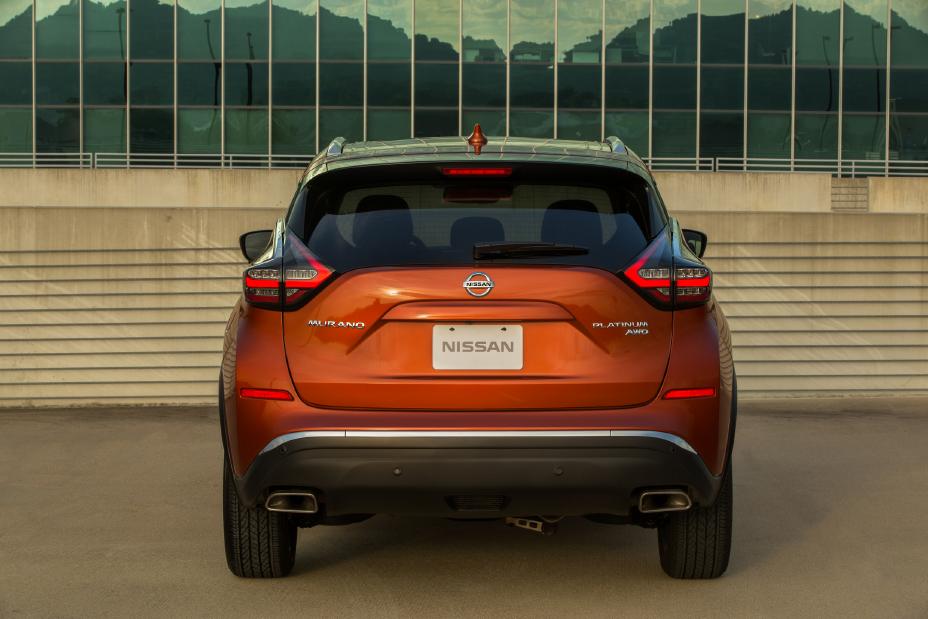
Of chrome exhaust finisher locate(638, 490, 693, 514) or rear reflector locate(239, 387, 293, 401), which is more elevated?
rear reflector locate(239, 387, 293, 401)

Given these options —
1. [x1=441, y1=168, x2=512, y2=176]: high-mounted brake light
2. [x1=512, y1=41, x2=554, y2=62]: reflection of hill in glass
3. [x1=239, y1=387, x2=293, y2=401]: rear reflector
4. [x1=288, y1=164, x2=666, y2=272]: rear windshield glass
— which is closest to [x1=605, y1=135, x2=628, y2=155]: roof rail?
[x1=288, y1=164, x2=666, y2=272]: rear windshield glass

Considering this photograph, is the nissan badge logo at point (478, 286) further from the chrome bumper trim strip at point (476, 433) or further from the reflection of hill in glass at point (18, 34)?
the reflection of hill in glass at point (18, 34)

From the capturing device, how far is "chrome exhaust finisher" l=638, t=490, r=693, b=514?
5.09 m

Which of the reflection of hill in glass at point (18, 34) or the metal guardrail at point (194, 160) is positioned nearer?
the reflection of hill in glass at point (18, 34)

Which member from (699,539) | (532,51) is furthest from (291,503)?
(532,51)

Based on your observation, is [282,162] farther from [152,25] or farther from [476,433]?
[476,433]

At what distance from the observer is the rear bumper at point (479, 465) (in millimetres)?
4910

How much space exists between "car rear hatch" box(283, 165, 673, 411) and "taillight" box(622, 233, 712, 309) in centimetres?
4

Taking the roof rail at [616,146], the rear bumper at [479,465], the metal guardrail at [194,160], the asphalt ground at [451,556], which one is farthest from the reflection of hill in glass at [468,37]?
the rear bumper at [479,465]

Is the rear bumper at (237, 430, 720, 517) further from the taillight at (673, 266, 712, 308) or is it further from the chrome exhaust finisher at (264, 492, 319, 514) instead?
the taillight at (673, 266, 712, 308)

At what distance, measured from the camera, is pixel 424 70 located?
33750mm

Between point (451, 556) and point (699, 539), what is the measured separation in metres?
1.22

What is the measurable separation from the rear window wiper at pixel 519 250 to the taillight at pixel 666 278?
218 mm

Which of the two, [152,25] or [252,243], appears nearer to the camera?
[252,243]
